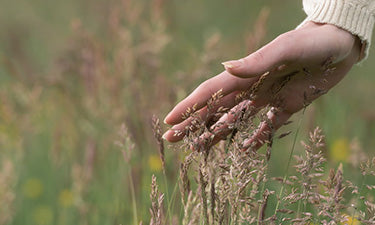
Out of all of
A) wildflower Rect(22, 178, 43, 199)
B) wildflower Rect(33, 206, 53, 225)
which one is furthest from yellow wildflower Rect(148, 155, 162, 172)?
wildflower Rect(22, 178, 43, 199)

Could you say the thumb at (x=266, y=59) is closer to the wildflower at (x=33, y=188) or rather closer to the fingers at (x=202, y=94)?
the fingers at (x=202, y=94)

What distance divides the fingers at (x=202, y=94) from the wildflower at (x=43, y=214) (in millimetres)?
1708

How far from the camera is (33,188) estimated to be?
318cm

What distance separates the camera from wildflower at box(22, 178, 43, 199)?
3086 millimetres

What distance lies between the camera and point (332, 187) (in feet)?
4.18

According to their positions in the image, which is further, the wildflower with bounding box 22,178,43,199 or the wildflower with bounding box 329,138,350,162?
the wildflower with bounding box 22,178,43,199

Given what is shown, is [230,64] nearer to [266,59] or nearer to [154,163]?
[266,59]

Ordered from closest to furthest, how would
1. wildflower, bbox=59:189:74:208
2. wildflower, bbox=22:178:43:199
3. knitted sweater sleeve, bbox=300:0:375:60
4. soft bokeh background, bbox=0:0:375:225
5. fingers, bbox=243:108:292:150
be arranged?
fingers, bbox=243:108:292:150 < knitted sweater sleeve, bbox=300:0:375:60 < soft bokeh background, bbox=0:0:375:225 < wildflower, bbox=59:189:74:208 < wildflower, bbox=22:178:43:199

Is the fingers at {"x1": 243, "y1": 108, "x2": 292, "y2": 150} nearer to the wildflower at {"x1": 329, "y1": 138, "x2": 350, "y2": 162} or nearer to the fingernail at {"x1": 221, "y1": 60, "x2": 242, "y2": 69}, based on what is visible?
the fingernail at {"x1": 221, "y1": 60, "x2": 242, "y2": 69}

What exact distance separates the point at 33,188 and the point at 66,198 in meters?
0.39

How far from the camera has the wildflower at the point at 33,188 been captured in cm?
309

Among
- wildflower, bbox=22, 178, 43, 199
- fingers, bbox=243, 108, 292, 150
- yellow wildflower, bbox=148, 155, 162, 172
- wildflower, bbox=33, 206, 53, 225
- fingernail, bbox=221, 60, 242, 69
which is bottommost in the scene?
fingers, bbox=243, 108, 292, 150

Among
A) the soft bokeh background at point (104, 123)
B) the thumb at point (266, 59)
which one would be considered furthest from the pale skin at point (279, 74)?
the soft bokeh background at point (104, 123)

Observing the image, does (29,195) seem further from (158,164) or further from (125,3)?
(125,3)
